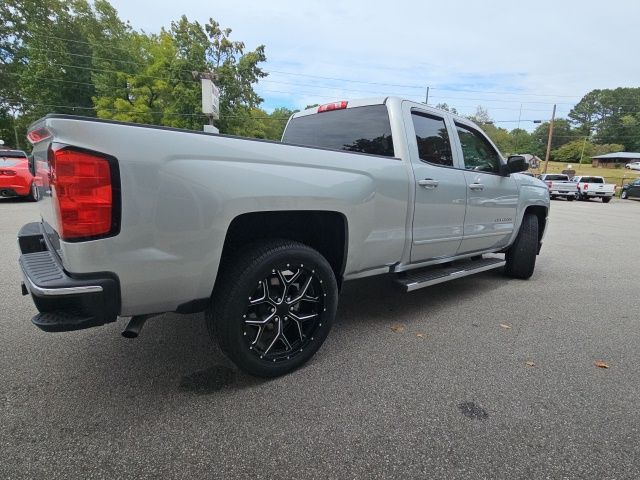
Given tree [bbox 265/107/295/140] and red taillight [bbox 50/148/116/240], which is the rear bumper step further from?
tree [bbox 265/107/295/140]

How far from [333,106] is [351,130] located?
17.0 inches

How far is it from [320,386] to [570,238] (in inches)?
353

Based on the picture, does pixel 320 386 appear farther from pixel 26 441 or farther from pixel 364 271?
pixel 26 441

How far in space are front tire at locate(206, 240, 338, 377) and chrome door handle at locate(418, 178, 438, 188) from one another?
46.5 inches

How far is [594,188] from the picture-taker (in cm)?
2611

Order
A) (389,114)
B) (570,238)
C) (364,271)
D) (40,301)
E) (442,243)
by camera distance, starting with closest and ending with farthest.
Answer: (40,301), (364,271), (389,114), (442,243), (570,238)

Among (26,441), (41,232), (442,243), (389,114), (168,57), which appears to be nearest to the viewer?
(26,441)

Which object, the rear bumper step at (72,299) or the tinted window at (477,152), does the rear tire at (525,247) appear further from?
the rear bumper step at (72,299)

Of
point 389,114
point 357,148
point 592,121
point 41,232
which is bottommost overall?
point 41,232

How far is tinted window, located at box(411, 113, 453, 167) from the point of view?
3377mm

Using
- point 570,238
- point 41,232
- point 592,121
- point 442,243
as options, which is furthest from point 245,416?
point 592,121

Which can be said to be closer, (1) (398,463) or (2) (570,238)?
(1) (398,463)

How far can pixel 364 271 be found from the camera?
3004 mm

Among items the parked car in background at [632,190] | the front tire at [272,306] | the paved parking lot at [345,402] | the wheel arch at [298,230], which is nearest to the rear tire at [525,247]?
the paved parking lot at [345,402]
